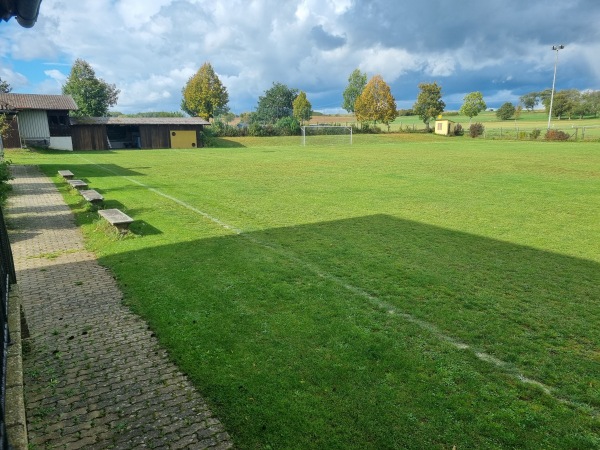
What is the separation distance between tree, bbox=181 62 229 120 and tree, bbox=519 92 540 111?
353 ft

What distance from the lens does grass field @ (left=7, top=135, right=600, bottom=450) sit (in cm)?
352

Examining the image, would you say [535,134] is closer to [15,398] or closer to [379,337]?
[379,337]

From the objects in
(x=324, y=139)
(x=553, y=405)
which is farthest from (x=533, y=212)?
(x=324, y=139)

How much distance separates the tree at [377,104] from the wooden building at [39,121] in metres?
50.3

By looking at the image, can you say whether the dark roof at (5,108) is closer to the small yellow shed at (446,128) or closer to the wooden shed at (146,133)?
the wooden shed at (146,133)

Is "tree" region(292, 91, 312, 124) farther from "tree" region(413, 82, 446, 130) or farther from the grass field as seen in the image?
the grass field

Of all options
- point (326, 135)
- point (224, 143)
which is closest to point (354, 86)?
point (326, 135)

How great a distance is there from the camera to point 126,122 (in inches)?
1876

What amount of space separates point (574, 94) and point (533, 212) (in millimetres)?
110034

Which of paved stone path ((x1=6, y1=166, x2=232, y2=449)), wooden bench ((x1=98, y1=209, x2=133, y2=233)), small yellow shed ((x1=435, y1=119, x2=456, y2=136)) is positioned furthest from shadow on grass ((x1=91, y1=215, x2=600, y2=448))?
small yellow shed ((x1=435, y1=119, x2=456, y2=136))

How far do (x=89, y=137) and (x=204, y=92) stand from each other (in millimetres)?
28792

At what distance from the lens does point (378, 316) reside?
5.40 m

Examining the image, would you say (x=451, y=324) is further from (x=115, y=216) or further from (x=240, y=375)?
(x=115, y=216)

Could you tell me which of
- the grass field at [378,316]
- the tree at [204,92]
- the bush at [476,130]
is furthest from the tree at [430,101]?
the grass field at [378,316]
